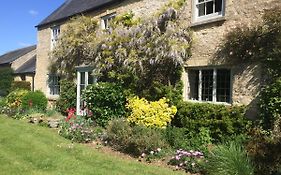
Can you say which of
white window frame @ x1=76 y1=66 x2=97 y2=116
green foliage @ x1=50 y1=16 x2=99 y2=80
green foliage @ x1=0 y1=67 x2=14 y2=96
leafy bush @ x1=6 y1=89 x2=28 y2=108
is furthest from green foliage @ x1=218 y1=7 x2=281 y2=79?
green foliage @ x1=0 y1=67 x2=14 y2=96

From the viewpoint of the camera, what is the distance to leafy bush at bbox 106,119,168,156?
10.5 metres

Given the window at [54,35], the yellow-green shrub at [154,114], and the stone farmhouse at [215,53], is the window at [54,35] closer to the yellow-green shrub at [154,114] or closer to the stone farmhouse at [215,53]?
the stone farmhouse at [215,53]

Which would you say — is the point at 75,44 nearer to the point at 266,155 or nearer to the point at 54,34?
the point at 54,34

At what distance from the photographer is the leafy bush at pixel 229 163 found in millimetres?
7609

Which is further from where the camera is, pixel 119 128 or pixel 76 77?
pixel 76 77

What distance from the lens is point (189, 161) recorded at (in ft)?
29.9

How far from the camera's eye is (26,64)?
3569 cm

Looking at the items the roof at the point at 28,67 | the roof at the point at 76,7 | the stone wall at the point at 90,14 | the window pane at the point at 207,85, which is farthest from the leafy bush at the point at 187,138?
the roof at the point at 28,67

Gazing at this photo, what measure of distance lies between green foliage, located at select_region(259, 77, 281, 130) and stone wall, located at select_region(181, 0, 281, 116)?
71cm

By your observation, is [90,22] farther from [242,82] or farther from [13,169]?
[13,169]

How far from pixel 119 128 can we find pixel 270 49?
523 centimetres

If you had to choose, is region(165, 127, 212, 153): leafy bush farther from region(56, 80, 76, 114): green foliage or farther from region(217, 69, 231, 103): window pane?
region(56, 80, 76, 114): green foliage

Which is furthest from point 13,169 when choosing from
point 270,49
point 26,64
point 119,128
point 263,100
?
point 26,64

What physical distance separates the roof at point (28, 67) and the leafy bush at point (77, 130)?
52.1 ft
